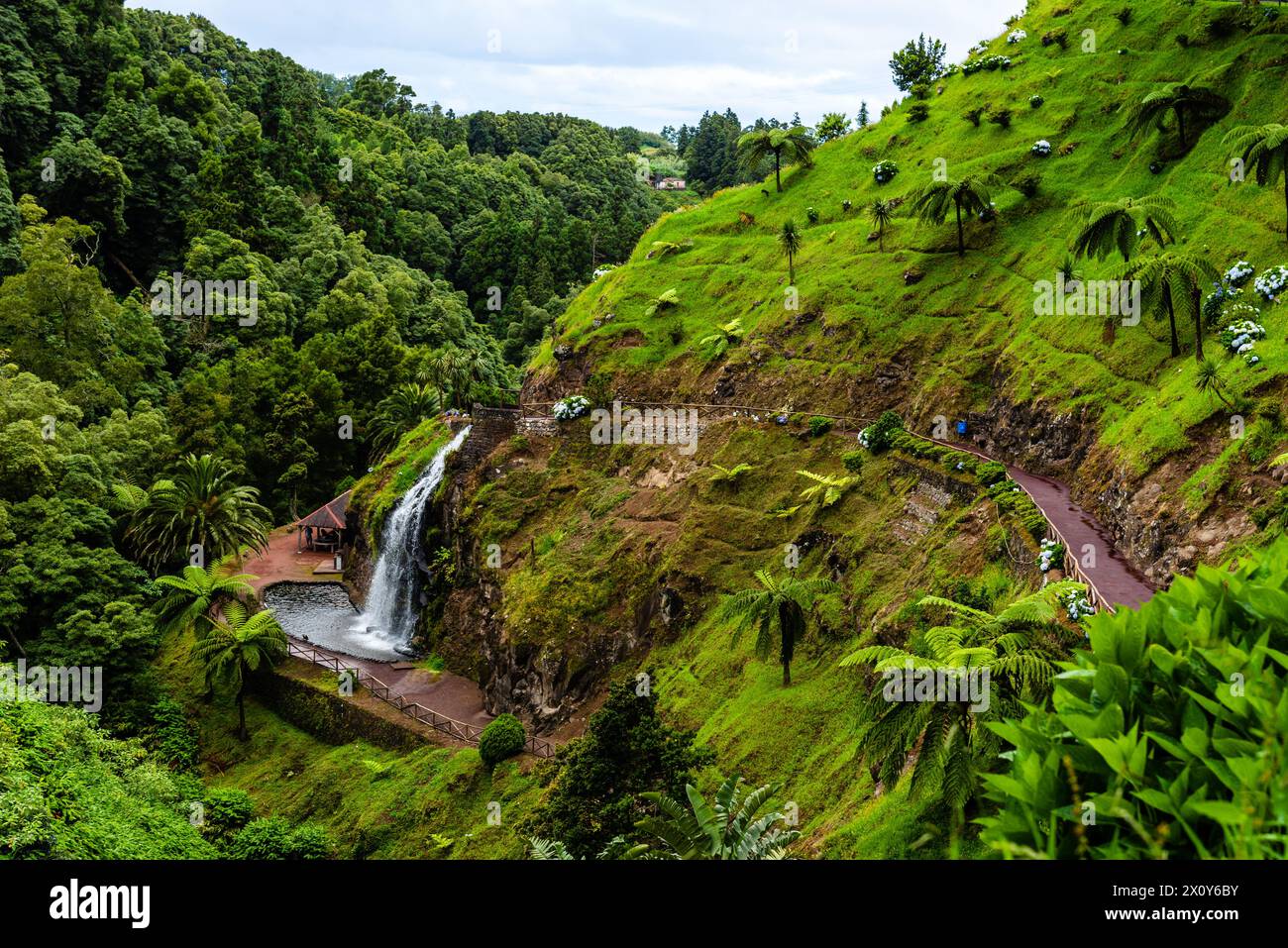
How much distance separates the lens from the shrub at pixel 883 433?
34938 millimetres

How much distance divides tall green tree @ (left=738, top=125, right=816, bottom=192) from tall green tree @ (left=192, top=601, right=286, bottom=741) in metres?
40.6

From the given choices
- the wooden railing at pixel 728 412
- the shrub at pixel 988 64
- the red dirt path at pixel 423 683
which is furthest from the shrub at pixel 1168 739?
the shrub at pixel 988 64

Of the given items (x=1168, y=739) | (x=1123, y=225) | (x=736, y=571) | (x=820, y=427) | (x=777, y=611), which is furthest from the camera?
(x=820, y=427)

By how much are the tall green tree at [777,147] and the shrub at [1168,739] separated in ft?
190

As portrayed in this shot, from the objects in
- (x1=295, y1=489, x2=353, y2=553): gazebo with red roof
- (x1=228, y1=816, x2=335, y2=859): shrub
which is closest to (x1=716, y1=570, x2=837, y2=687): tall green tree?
(x1=228, y1=816, x2=335, y2=859): shrub

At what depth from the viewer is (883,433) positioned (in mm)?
35031

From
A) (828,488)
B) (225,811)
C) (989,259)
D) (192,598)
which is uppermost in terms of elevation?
(989,259)

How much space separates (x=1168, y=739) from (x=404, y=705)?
124ft

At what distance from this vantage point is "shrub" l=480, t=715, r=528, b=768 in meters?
34.2

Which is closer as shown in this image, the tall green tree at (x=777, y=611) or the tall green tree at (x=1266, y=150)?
the tall green tree at (x=777, y=611)

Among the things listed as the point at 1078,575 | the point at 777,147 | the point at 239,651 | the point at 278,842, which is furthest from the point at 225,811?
the point at 777,147

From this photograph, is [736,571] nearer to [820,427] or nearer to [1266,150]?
[820,427]

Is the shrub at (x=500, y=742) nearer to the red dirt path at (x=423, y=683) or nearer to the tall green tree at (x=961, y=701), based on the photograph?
the red dirt path at (x=423, y=683)

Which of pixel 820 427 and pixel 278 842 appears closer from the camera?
pixel 278 842
